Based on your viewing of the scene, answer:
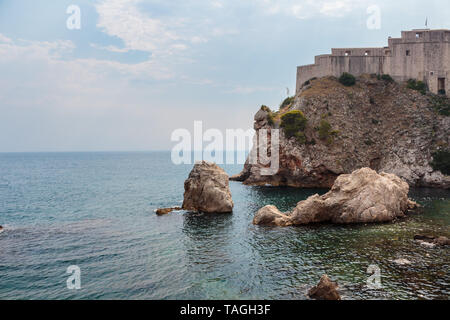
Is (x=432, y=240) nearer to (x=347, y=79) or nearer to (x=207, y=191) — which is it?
A: (x=207, y=191)

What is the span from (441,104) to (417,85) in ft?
20.3

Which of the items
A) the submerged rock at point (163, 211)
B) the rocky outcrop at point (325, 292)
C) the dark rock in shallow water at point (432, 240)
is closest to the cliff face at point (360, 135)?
the submerged rock at point (163, 211)

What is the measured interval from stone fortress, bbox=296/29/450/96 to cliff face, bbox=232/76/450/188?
308 centimetres

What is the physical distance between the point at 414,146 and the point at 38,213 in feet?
203

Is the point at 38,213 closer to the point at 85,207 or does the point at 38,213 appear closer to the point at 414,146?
the point at 85,207

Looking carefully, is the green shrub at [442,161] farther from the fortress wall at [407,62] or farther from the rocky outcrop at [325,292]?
the rocky outcrop at [325,292]

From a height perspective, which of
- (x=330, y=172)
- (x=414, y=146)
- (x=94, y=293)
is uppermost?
(x=414, y=146)

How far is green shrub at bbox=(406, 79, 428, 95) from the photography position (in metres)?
67.0

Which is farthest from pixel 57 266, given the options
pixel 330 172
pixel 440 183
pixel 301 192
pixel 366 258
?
pixel 440 183

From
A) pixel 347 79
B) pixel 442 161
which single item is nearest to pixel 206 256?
pixel 442 161

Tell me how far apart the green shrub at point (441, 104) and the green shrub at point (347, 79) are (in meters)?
15.6

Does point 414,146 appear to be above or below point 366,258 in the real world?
above

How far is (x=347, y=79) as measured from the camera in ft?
231
